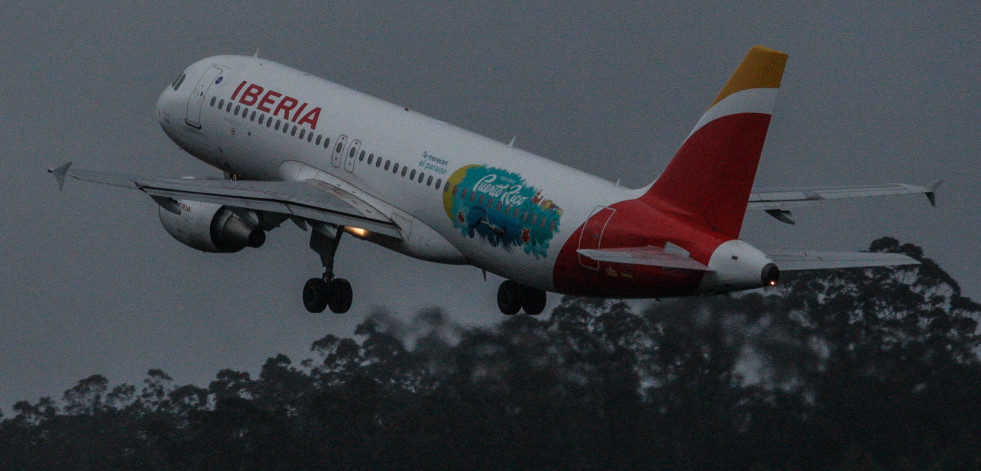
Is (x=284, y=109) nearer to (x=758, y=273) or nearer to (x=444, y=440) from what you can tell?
(x=758, y=273)

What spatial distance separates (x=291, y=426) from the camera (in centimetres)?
11375

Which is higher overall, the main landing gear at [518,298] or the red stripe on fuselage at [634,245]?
the main landing gear at [518,298]

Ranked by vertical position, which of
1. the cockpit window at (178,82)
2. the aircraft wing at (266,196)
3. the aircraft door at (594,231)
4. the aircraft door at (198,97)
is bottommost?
the aircraft door at (594,231)

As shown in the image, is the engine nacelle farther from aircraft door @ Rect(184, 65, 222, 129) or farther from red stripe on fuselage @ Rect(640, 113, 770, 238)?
red stripe on fuselage @ Rect(640, 113, 770, 238)

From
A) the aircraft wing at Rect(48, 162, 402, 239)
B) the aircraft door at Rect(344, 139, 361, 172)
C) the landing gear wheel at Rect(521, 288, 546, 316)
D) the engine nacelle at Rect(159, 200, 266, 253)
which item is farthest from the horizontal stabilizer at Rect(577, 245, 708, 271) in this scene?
the engine nacelle at Rect(159, 200, 266, 253)

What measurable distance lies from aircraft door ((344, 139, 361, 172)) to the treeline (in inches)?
833

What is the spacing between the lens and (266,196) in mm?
69375

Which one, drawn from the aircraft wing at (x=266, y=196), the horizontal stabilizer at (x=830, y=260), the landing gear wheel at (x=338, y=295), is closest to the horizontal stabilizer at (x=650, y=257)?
the horizontal stabilizer at (x=830, y=260)

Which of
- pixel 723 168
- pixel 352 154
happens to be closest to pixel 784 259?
pixel 723 168

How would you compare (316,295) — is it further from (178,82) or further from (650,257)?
(650,257)

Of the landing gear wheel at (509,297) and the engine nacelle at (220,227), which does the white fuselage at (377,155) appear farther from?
the landing gear wheel at (509,297)

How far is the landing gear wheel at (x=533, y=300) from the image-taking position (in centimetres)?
7281

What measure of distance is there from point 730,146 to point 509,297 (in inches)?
508

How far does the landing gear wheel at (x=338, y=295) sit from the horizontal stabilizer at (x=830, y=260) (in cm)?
1595
